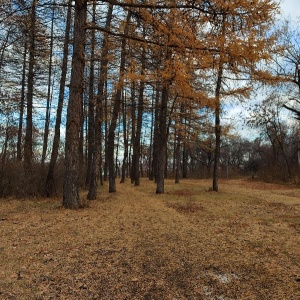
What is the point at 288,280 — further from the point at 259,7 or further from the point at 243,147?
the point at 243,147

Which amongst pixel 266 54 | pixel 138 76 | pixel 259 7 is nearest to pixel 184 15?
pixel 259 7

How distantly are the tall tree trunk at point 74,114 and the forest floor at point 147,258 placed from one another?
4.32ft

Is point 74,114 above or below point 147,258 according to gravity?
above

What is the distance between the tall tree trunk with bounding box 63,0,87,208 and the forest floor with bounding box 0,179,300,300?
51.8 inches

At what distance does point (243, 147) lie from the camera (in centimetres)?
7688

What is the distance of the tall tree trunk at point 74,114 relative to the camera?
8.12 meters

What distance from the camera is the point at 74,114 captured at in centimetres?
812

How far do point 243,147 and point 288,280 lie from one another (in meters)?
76.9

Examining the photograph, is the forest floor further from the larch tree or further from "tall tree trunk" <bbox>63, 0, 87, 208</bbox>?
the larch tree

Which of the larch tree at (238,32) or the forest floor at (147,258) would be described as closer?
the forest floor at (147,258)

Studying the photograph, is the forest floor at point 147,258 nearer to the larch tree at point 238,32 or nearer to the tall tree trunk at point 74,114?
the tall tree trunk at point 74,114

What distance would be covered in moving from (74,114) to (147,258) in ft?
16.8

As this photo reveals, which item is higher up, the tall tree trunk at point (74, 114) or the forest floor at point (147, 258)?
the tall tree trunk at point (74, 114)

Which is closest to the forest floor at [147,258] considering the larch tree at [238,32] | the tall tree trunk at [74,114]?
the tall tree trunk at [74,114]
